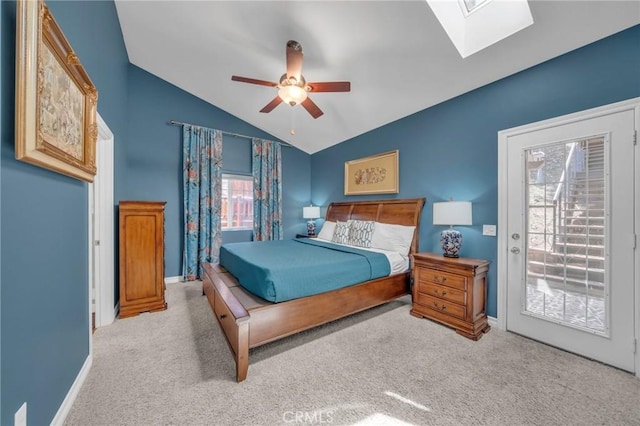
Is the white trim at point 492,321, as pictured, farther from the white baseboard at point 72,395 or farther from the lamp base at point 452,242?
the white baseboard at point 72,395

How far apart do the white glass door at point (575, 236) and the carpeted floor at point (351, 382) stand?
243 millimetres

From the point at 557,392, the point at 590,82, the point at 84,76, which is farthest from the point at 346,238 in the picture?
the point at 84,76

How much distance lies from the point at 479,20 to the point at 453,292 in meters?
2.64

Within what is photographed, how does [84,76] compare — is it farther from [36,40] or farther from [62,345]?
[62,345]

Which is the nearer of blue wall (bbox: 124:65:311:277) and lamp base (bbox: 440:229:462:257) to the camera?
lamp base (bbox: 440:229:462:257)

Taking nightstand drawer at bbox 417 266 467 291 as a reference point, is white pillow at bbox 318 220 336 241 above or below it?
above

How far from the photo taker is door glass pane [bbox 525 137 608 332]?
6.61 ft

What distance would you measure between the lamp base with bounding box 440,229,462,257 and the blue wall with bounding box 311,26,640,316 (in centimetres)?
21

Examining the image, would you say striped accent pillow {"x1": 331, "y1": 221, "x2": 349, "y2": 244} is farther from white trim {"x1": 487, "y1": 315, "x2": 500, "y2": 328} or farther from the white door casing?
the white door casing

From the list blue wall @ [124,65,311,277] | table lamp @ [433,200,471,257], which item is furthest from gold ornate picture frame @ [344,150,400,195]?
blue wall @ [124,65,311,277]

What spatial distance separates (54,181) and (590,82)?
3.91 m

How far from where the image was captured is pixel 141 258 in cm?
289

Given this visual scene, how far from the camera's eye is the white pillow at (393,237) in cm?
335

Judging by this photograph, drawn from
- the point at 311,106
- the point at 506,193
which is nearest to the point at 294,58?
the point at 311,106
